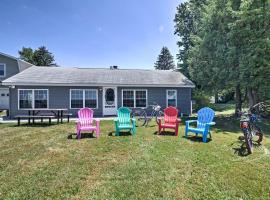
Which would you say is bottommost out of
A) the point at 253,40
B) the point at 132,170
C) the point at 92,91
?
the point at 132,170

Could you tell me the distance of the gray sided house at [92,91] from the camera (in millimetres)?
14570

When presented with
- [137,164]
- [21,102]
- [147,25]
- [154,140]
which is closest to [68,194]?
[137,164]

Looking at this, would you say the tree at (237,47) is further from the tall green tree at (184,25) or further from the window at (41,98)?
the window at (41,98)

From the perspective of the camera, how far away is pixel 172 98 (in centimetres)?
1656

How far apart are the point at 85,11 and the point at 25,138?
33.0ft

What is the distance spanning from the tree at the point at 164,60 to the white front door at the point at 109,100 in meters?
46.1

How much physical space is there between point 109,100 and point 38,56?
30.9 metres

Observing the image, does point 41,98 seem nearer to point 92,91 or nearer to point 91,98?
point 91,98

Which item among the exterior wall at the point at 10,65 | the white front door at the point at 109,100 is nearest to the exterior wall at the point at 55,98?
the white front door at the point at 109,100

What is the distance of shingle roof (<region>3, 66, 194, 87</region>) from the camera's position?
14847mm

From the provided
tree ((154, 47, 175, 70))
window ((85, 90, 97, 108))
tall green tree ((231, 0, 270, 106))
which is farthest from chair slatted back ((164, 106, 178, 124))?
tree ((154, 47, 175, 70))

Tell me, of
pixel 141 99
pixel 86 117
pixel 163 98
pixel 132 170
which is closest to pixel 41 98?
pixel 141 99

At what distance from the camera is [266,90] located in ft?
45.7

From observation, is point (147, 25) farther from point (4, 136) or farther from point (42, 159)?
point (42, 159)
